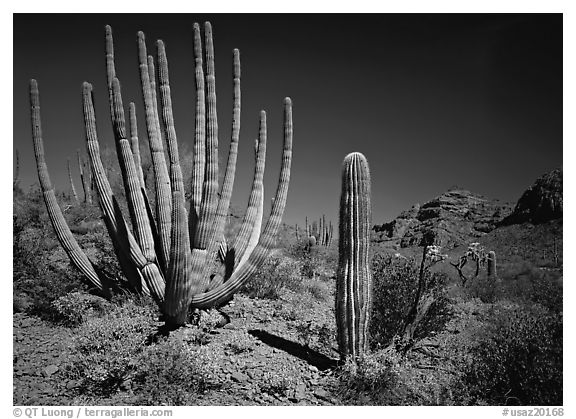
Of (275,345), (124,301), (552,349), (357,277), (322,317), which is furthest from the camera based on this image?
(322,317)

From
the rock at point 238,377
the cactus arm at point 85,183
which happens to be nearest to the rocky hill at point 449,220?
the cactus arm at point 85,183

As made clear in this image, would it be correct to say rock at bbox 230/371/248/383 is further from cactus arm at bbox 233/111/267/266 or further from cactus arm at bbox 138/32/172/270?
cactus arm at bbox 138/32/172/270

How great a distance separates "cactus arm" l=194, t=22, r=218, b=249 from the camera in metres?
6.40

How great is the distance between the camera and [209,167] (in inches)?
254

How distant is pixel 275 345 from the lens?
20.2 ft

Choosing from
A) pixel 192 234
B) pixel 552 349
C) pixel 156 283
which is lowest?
pixel 552 349

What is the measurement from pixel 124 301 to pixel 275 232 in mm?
2642

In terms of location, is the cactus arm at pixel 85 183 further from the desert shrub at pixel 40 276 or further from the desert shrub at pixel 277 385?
the desert shrub at pixel 277 385

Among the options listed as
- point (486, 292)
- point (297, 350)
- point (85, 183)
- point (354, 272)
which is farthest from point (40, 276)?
point (85, 183)

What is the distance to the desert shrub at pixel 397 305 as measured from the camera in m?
6.39

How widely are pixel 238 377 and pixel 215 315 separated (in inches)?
57.5
